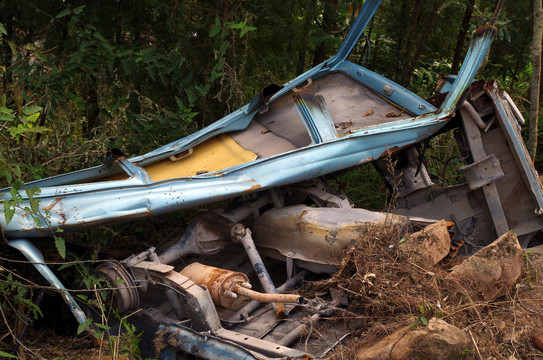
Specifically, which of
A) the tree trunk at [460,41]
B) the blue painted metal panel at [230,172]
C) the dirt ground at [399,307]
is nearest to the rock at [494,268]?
the dirt ground at [399,307]

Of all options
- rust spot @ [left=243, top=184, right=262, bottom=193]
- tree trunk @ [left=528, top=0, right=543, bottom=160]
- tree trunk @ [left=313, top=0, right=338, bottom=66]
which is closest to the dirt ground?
rust spot @ [left=243, top=184, right=262, bottom=193]

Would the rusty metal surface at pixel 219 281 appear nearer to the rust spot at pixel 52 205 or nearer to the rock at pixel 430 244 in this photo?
the rust spot at pixel 52 205

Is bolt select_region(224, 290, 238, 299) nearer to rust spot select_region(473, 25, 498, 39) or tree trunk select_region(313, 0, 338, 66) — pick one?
rust spot select_region(473, 25, 498, 39)

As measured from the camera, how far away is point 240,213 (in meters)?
4.51

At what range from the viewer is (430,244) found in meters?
3.95

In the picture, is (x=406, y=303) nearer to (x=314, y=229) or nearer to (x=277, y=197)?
(x=314, y=229)

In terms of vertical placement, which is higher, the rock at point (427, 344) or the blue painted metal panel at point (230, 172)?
the blue painted metal panel at point (230, 172)

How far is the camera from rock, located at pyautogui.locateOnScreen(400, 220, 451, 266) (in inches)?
152

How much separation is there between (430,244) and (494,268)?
1.68 ft

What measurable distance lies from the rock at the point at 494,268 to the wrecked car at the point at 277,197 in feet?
1.06

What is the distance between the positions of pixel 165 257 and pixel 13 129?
135 centimetres

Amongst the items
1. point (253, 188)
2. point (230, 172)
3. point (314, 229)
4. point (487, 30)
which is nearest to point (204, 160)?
point (230, 172)

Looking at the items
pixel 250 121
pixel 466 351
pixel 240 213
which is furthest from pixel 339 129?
pixel 466 351

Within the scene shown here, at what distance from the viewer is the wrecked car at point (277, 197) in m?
3.71
